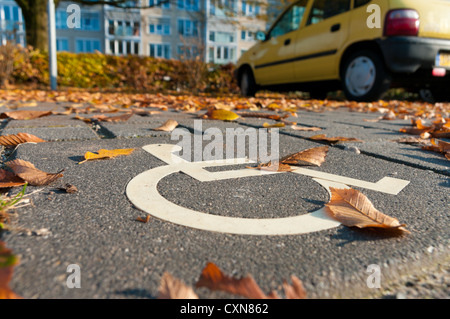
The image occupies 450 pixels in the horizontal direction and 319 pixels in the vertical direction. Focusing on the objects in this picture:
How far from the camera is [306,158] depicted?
1519 mm

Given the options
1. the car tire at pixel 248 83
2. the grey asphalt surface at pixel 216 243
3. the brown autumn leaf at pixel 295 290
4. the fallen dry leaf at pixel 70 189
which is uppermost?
the car tire at pixel 248 83

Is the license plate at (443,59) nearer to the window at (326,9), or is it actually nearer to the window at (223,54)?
the window at (326,9)

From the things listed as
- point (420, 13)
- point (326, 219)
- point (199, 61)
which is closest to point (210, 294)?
point (326, 219)

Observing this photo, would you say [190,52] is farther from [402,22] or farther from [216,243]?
[216,243]

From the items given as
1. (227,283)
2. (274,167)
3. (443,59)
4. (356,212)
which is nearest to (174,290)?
(227,283)

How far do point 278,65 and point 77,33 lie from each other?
39.1 m

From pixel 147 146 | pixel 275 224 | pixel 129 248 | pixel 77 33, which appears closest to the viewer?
pixel 129 248

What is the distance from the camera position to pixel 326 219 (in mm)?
922

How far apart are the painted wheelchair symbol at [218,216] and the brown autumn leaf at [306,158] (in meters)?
0.08

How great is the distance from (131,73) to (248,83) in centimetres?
548

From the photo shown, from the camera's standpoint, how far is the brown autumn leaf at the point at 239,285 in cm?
60

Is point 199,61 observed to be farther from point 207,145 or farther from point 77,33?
point 77,33

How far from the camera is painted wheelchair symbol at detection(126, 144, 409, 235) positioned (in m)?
0.85

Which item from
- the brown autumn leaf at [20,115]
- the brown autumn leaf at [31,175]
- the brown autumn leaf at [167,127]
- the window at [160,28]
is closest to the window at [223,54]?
the window at [160,28]
